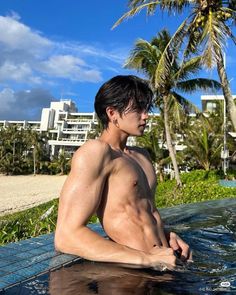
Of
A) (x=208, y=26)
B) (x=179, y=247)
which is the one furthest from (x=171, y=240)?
(x=208, y=26)

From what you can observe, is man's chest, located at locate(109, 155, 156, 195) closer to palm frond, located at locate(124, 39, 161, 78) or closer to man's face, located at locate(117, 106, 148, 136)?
man's face, located at locate(117, 106, 148, 136)

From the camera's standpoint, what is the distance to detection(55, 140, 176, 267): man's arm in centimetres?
205

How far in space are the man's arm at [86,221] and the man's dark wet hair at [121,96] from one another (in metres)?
0.27

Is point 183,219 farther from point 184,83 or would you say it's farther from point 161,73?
point 184,83

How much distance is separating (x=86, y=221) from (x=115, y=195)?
246 mm

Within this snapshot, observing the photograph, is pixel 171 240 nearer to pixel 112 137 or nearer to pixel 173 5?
pixel 112 137

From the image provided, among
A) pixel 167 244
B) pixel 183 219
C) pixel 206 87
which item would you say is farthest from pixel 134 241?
pixel 206 87

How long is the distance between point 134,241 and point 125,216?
15 cm

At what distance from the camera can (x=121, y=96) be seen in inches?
87.8

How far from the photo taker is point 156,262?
6.86 feet

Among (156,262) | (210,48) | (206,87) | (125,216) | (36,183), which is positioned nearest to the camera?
(156,262)

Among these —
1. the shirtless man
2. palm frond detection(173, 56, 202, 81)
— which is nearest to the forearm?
the shirtless man

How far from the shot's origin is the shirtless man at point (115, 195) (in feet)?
6.78

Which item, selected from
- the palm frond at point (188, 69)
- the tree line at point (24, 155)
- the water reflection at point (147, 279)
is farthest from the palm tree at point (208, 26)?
the tree line at point (24, 155)
